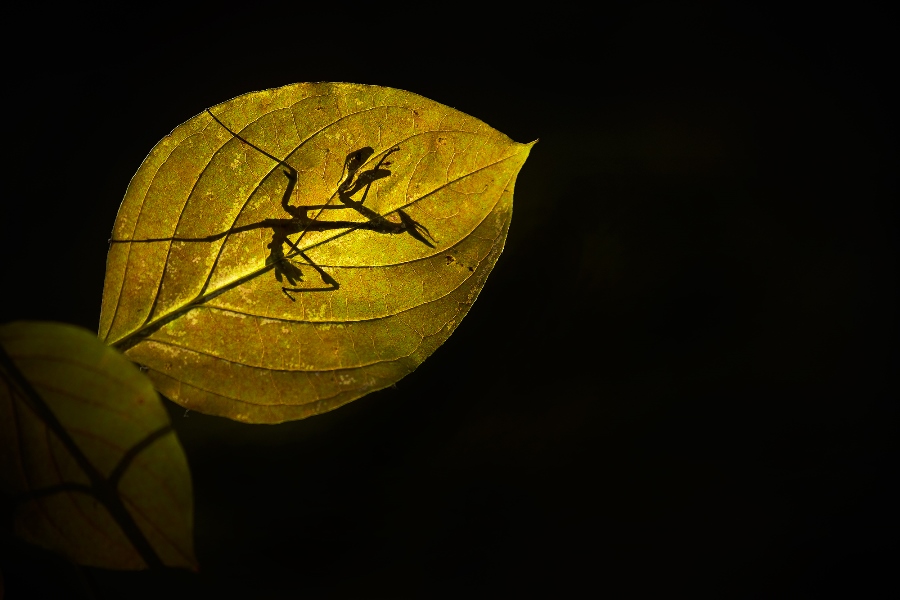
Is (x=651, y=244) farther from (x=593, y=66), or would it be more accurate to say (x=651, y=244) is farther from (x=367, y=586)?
(x=367, y=586)

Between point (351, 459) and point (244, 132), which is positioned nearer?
point (244, 132)

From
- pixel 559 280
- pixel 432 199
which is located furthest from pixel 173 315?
pixel 559 280


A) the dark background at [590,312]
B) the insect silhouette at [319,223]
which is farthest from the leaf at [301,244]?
the dark background at [590,312]

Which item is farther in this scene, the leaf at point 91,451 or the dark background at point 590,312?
the dark background at point 590,312

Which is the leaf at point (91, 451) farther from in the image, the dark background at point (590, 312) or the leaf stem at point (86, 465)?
the dark background at point (590, 312)

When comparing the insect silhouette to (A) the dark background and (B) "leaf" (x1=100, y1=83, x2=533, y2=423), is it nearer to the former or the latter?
(B) "leaf" (x1=100, y1=83, x2=533, y2=423)

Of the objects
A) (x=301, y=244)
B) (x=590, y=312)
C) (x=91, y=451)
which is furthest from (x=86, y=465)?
(x=590, y=312)
